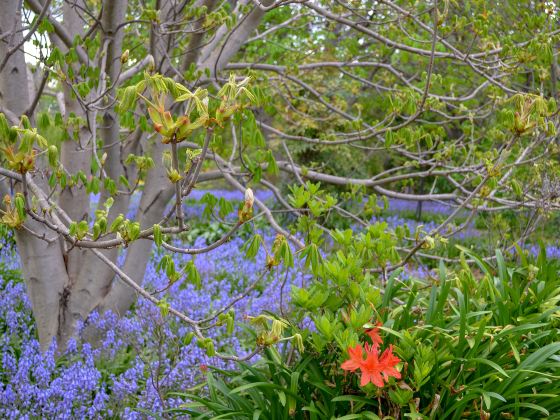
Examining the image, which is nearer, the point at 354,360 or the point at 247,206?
the point at 247,206

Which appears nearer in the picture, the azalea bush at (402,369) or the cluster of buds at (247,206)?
the cluster of buds at (247,206)

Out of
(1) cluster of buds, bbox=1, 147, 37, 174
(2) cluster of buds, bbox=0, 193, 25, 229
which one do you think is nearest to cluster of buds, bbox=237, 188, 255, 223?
(1) cluster of buds, bbox=1, 147, 37, 174

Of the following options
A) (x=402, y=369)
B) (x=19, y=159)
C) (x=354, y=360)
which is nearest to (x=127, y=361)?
(x=402, y=369)

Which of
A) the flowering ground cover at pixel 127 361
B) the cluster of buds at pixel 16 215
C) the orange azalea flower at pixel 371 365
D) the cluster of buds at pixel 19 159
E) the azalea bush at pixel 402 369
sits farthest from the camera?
the flowering ground cover at pixel 127 361

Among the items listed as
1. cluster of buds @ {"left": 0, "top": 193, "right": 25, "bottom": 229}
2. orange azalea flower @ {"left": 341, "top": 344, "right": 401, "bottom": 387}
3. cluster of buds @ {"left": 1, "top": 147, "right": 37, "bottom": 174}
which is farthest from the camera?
orange azalea flower @ {"left": 341, "top": 344, "right": 401, "bottom": 387}

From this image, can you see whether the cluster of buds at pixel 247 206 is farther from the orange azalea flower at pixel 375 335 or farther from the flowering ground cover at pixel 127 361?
the orange azalea flower at pixel 375 335

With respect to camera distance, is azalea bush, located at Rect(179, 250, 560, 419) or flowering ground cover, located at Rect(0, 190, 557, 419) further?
flowering ground cover, located at Rect(0, 190, 557, 419)

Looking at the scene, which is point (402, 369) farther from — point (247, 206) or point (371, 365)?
point (247, 206)

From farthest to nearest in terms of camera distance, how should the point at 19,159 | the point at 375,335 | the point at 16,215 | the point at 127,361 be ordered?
1. the point at 127,361
2. the point at 375,335
3. the point at 16,215
4. the point at 19,159

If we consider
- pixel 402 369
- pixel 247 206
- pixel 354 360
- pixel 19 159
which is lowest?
pixel 402 369

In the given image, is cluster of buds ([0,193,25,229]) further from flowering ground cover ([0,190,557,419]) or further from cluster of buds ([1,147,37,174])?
flowering ground cover ([0,190,557,419])

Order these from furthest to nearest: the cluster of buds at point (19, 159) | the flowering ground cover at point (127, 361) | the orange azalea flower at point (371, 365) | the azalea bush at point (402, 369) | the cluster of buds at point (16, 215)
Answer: the flowering ground cover at point (127, 361) → the azalea bush at point (402, 369) → the orange azalea flower at point (371, 365) → the cluster of buds at point (16, 215) → the cluster of buds at point (19, 159)

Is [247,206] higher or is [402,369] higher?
[247,206]

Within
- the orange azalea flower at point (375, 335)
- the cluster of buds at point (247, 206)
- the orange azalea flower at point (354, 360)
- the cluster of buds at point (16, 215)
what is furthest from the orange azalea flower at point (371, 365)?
the cluster of buds at point (16, 215)
